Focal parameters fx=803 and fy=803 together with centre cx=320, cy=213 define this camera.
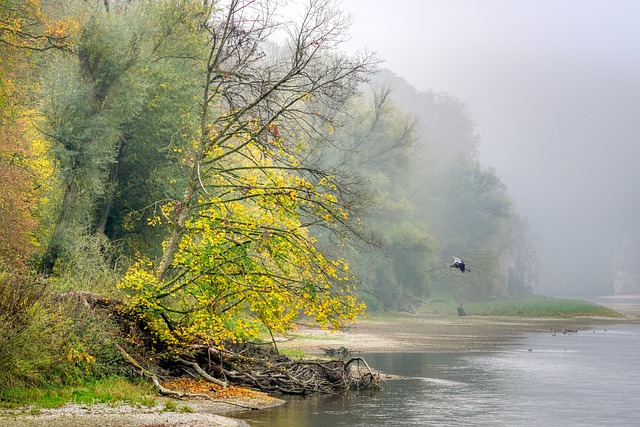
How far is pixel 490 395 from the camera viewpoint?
31.3 meters

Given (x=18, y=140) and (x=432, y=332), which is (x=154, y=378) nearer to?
(x=18, y=140)

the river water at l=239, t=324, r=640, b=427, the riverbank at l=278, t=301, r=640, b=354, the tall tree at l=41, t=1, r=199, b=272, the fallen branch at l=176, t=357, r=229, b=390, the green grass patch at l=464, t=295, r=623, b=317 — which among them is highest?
the tall tree at l=41, t=1, r=199, b=272

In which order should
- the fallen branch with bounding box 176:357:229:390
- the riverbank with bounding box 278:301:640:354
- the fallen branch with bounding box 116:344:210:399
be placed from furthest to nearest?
the riverbank with bounding box 278:301:640:354, the fallen branch with bounding box 176:357:229:390, the fallen branch with bounding box 116:344:210:399

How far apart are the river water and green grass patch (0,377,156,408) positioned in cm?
341

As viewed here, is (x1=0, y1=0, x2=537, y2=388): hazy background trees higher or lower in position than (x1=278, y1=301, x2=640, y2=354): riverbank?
higher

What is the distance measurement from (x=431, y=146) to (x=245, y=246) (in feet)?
365

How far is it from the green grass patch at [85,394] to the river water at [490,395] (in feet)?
11.2

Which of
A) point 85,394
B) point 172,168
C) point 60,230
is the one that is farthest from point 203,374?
point 172,168

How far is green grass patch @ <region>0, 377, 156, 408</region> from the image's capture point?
21.1 m

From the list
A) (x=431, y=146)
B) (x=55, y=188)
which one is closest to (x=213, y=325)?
(x=55, y=188)

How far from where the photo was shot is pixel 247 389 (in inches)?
1136

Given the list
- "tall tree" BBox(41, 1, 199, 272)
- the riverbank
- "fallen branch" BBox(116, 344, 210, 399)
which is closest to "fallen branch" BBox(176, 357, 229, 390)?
"fallen branch" BBox(116, 344, 210, 399)

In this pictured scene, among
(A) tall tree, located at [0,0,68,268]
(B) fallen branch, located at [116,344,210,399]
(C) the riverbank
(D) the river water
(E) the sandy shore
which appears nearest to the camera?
(E) the sandy shore

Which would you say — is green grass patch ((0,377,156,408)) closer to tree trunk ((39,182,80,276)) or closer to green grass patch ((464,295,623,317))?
tree trunk ((39,182,80,276))
